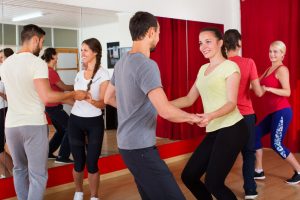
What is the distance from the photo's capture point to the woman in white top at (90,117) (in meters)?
2.81

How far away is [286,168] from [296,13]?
199 cm

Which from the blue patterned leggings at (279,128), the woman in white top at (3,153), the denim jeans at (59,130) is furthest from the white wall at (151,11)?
the blue patterned leggings at (279,128)

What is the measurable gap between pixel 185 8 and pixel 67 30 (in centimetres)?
182

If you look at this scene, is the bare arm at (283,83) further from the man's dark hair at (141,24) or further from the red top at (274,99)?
the man's dark hair at (141,24)

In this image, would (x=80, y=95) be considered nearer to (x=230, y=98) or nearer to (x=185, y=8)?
(x=230, y=98)

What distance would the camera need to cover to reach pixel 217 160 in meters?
2.20

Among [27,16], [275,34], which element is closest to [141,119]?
[27,16]

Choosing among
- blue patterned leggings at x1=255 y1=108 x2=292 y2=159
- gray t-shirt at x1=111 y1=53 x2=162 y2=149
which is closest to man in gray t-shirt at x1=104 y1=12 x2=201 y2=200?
gray t-shirt at x1=111 y1=53 x2=162 y2=149

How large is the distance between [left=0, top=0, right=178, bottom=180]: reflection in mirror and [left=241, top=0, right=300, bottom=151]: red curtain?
2056 millimetres

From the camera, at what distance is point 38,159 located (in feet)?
7.77

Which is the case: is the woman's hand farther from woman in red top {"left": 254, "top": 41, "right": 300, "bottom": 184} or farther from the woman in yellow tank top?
woman in red top {"left": 254, "top": 41, "right": 300, "bottom": 184}

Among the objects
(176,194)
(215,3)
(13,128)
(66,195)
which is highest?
(215,3)

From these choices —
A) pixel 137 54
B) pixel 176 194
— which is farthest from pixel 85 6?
pixel 176 194

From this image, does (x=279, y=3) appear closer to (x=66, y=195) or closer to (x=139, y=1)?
(x=139, y=1)
